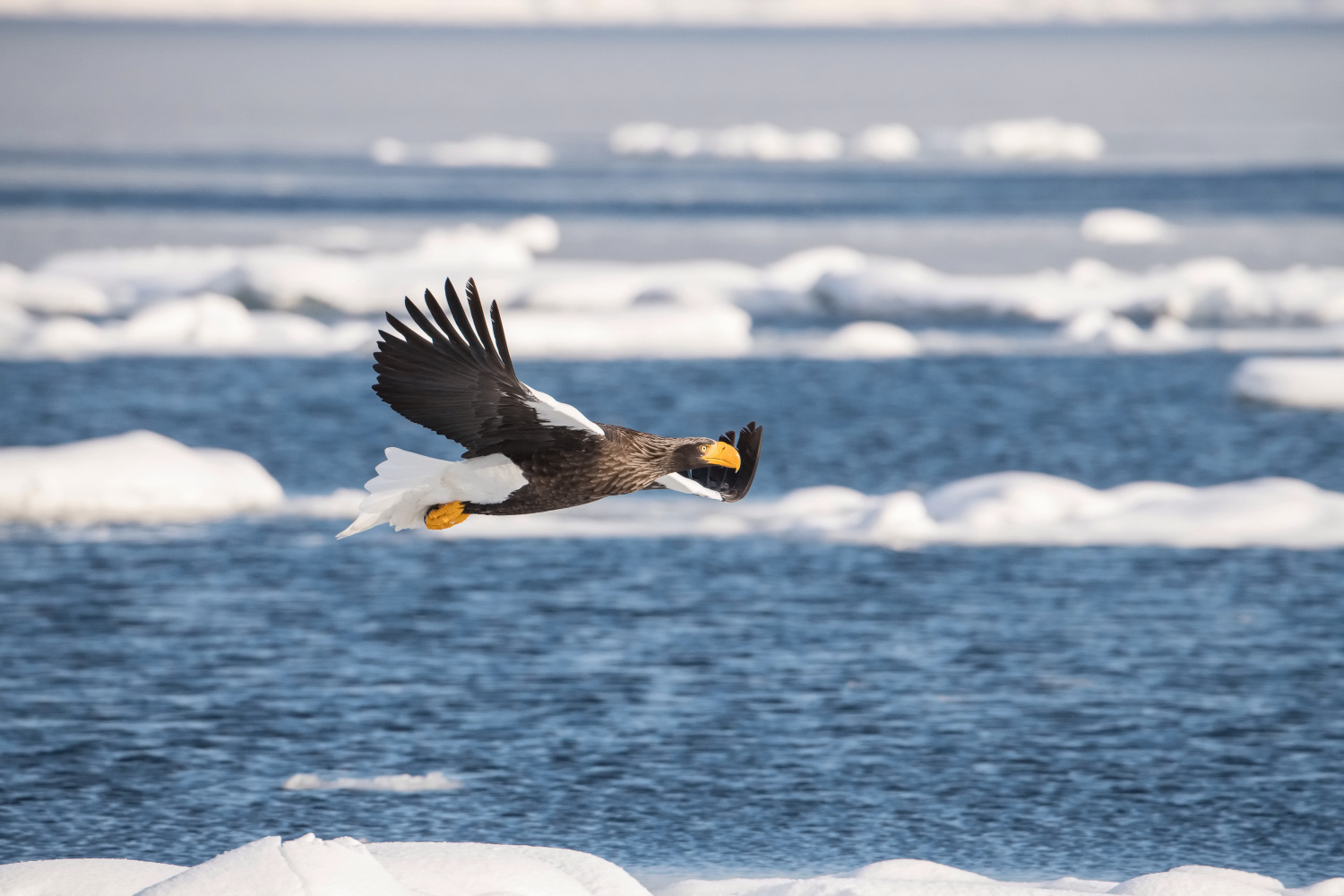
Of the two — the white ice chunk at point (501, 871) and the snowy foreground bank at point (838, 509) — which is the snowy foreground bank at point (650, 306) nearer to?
the snowy foreground bank at point (838, 509)

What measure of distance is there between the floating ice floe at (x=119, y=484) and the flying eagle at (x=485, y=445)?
56.0 ft

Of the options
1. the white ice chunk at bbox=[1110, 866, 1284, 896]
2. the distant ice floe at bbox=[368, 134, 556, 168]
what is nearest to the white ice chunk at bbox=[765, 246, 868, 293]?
the white ice chunk at bbox=[1110, 866, 1284, 896]

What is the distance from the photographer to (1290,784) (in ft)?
53.6

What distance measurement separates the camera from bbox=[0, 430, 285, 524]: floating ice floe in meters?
25.0

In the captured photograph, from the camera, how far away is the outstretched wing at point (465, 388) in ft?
28.7

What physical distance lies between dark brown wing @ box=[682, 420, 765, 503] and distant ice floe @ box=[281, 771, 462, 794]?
6580 millimetres

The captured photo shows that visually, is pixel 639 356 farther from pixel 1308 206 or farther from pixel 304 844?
pixel 1308 206

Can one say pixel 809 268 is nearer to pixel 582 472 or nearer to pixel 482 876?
pixel 482 876

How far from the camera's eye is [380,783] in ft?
52.6

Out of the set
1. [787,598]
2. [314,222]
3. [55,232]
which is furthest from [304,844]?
[314,222]

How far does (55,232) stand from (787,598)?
176 feet

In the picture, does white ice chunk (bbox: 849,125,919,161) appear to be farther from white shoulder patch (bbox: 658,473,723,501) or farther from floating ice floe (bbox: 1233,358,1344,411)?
white shoulder patch (bbox: 658,473,723,501)

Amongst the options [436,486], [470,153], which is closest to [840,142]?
[470,153]

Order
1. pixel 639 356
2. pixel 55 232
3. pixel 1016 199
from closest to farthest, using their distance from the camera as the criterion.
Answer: pixel 639 356 < pixel 55 232 < pixel 1016 199
